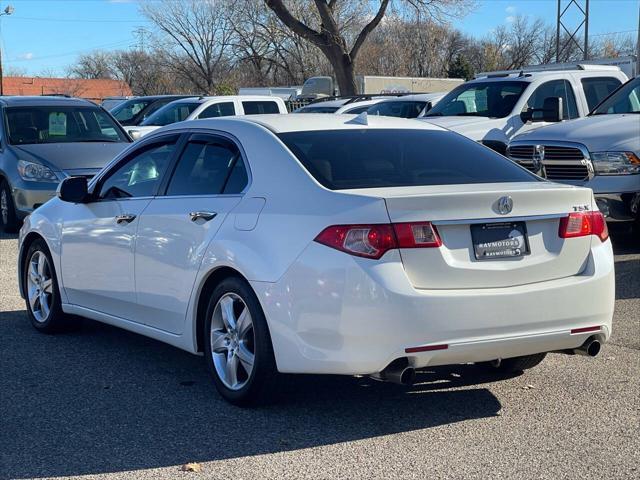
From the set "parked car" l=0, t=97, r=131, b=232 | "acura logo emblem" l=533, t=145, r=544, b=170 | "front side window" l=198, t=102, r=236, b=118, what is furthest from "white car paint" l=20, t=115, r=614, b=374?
"front side window" l=198, t=102, r=236, b=118

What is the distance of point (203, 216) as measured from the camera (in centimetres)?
571

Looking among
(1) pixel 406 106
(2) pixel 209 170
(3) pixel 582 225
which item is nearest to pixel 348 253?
(3) pixel 582 225

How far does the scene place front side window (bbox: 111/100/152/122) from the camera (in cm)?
2329

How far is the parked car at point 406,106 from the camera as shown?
17.2 metres

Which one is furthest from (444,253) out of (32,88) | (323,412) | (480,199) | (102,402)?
(32,88)

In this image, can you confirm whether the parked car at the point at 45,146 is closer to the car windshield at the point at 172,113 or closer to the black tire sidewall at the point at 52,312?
the car windshield at the point at 172,113

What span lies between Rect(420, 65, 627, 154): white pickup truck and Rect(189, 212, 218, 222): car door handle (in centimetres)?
747

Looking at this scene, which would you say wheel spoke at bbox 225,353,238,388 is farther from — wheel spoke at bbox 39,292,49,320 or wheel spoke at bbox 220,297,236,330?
wheel spoke at bbox 39,292,49,320

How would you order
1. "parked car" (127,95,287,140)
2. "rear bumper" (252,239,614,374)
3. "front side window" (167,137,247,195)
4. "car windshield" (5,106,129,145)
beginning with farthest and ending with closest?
"parked car" (127,95,287,140)
"car windshield" (5,106,129,145)
"front side window" (167,137,247,195)
"rear bumper" (252,239,614,374)

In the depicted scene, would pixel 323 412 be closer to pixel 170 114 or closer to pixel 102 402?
pixel 102 402

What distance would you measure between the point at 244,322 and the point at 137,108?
1920cm

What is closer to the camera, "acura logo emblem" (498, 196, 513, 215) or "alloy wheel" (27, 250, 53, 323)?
"acura logo emblem" (498, 196, 513, 215)

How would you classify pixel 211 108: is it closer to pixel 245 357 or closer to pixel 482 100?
pixel 482 100

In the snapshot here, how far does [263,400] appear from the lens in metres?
5.40
